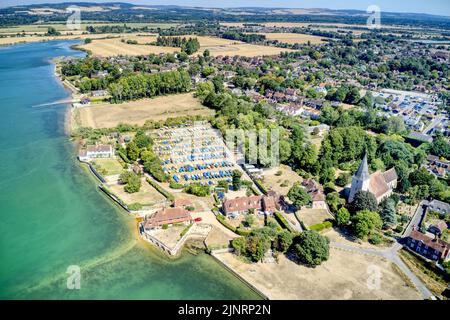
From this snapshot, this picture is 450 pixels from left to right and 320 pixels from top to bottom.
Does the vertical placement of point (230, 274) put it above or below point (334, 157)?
below

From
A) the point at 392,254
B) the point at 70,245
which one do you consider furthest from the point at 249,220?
the point at 70,245

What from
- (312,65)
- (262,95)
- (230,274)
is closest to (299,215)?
(230,274)

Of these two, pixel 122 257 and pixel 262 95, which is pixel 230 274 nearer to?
pixel 122 257

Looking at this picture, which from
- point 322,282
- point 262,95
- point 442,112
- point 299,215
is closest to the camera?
point 322,282

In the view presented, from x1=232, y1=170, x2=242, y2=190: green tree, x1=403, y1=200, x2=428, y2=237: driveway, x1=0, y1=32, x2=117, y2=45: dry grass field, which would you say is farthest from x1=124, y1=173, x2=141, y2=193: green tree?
x1=0, y1=32, x2=117, y2=45: dry grass field

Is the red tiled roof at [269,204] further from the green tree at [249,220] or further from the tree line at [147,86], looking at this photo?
the tree line at [147,86]

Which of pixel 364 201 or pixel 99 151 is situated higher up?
pixel 99 151

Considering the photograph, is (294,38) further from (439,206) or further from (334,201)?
(334,201)
